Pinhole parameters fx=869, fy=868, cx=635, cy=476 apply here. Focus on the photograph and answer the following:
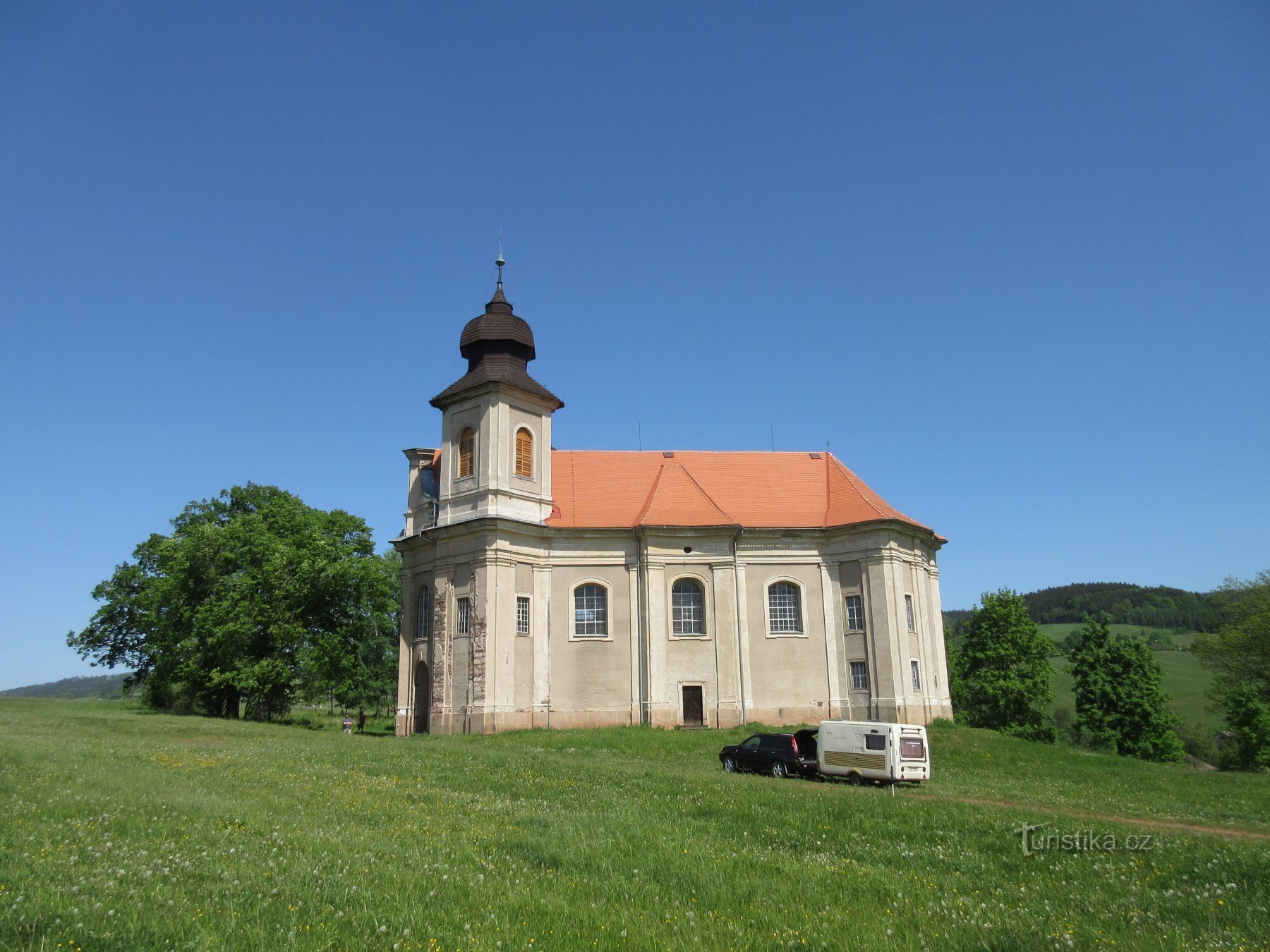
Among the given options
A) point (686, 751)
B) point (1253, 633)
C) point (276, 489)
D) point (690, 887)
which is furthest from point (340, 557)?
point (1253, 633)

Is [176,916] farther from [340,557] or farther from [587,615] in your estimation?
[340,557]

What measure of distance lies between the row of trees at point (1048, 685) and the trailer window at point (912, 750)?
29711mm

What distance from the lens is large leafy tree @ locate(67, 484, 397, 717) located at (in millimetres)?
39625

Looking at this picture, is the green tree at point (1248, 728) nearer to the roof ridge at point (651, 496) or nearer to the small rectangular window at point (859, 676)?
the small rectangular window at point (859, 676)

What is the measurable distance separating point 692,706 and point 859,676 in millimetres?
7171

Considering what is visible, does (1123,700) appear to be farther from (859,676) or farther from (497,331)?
(497,331)

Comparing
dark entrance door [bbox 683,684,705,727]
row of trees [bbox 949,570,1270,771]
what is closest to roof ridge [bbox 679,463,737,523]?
dark entrance door [bbox 683,684,705,727]

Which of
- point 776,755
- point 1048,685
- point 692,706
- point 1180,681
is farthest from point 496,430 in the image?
point 1180,681

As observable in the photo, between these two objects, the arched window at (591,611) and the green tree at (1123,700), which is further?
the green tree at (1123,700)

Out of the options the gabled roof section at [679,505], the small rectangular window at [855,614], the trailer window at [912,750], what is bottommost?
the trailer window at [912,750]

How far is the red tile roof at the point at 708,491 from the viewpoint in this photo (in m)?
38.0

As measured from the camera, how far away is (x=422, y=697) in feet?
121

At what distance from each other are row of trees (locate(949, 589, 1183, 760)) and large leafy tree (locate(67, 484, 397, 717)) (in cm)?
3573

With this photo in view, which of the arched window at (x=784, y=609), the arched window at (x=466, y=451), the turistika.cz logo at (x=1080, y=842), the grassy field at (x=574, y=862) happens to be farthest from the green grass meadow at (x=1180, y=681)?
the grassy field at (x=574, y=862)
